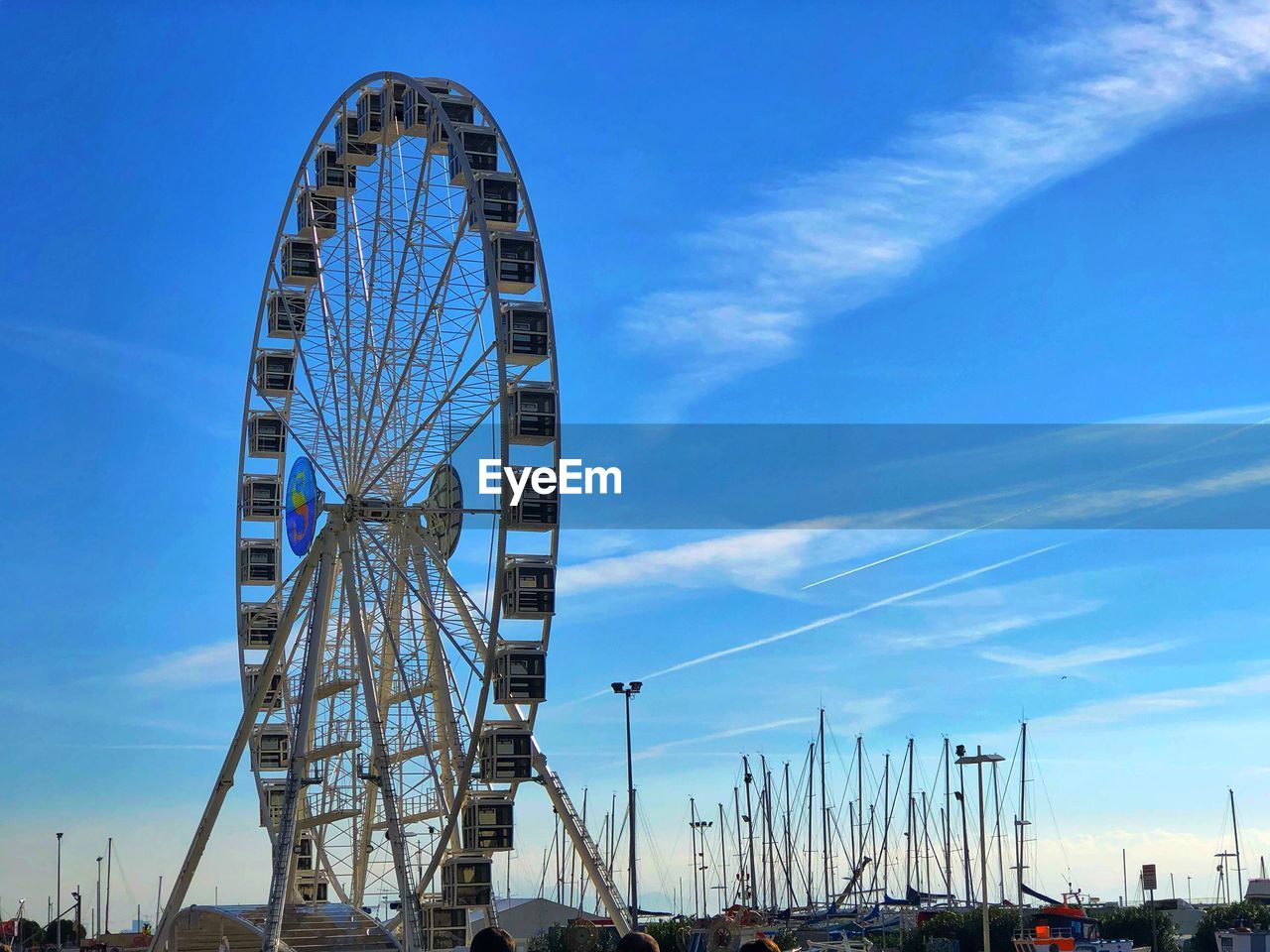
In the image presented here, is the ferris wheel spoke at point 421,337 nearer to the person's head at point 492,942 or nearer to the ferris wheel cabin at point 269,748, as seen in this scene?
the ferris wheel cabin at point 269,748

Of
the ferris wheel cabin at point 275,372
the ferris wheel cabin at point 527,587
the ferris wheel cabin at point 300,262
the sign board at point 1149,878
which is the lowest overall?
the sign board at point 1149,878

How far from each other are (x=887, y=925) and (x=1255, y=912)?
30.8 metres

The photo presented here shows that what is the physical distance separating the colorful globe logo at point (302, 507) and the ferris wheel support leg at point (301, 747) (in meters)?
1.08

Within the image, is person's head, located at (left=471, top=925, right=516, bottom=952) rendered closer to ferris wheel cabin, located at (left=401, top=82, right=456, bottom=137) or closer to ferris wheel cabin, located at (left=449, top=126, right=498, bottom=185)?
ferris wheel cabin, located at (left=449, top=126, right=498, bottom=185)

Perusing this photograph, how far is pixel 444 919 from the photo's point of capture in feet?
154

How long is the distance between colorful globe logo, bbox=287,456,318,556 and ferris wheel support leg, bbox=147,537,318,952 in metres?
0.78

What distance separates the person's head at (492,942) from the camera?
9.89 metres

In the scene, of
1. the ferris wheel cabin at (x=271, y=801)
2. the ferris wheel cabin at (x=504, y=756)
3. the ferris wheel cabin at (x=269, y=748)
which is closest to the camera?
the ferris wheel cabin at (x=504, y=756)

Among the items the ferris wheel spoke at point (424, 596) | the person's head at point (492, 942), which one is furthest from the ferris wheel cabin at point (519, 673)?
the person's head at point (492, 942)

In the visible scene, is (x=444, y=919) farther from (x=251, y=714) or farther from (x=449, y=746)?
(x=251, y=714)

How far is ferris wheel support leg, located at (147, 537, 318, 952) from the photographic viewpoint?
1989 inches

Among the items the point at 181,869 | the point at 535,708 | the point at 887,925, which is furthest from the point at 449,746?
the point at 887,925

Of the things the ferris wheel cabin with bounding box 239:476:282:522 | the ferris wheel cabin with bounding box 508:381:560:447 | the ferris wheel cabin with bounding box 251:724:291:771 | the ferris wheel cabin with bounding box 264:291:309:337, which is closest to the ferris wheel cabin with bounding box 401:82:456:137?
the ferris wheel cabin with bounding box 264:291:309:337

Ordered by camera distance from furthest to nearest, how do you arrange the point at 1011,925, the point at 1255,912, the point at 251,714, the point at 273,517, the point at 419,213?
the point at 1255,912, the point at 1011,925, the point at 273,517, the point at 251,714, the point at 419,213
